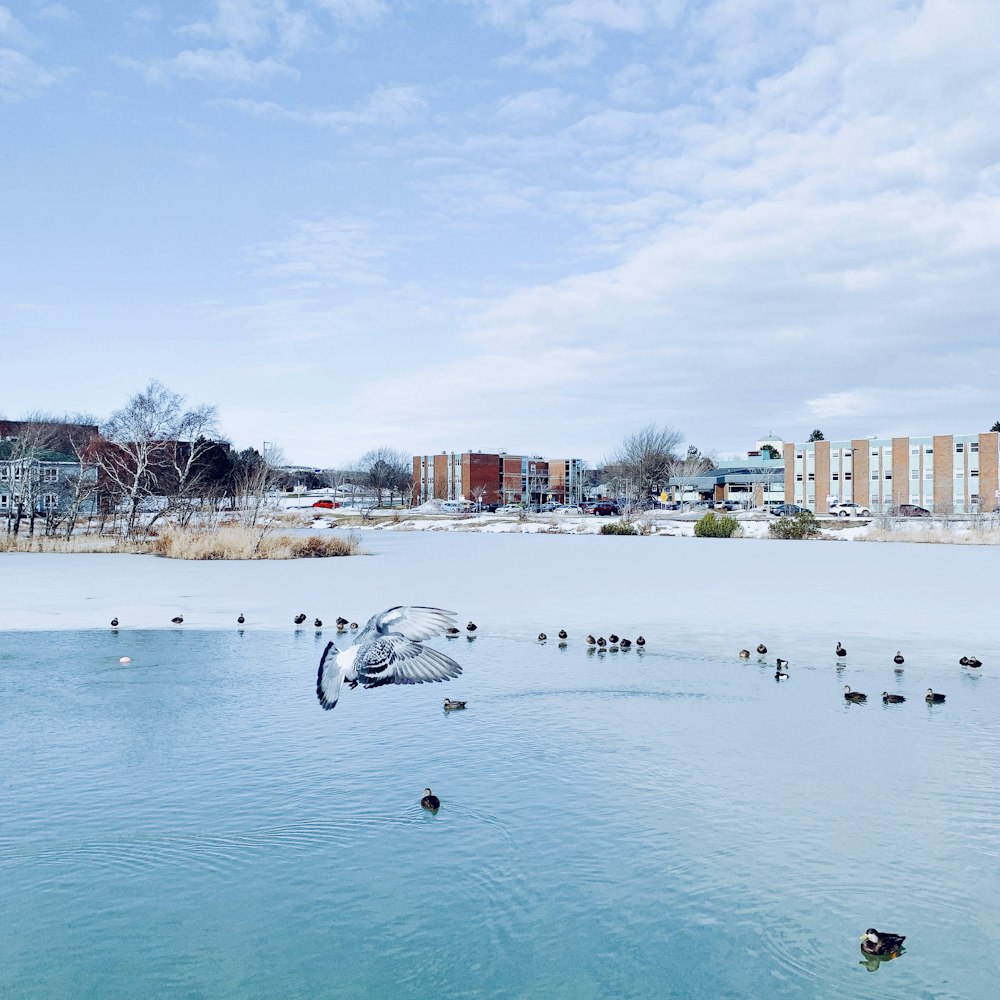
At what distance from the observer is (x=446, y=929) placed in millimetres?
5055

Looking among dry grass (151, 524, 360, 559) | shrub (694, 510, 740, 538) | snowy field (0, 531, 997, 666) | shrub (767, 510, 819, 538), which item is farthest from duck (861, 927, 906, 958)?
shrub (694, 510, 740, 538)

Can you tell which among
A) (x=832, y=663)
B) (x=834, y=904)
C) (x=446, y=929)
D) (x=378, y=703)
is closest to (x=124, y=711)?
(x=378, y=703)

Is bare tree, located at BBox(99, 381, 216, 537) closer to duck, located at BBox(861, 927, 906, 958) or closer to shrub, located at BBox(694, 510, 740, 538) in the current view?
shrub, located at BBox(694, 510, 740, 538)

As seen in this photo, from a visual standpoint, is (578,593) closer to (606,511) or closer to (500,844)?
(500,844)

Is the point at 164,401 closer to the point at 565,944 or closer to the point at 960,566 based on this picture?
the point at 960,566

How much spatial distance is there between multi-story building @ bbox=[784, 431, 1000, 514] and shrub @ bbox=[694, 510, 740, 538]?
3033 cm

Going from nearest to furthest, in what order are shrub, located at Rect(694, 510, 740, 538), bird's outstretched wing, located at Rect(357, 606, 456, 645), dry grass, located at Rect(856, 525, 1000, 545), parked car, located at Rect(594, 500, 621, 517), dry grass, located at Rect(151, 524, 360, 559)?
1. bird's outstretched wing, located at Rect(357, 606, 456, 645)
2. dry grass, located at Rect(151, 524, 360, 559)
3. dry grass, located at Rect(856, 525, 1000, 545)
4. shrub, located at Rect(694, 510, 740, 538)
5. parked car, located at Rect(594, 500, 621, 517)

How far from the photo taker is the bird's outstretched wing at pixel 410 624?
5.96 metres

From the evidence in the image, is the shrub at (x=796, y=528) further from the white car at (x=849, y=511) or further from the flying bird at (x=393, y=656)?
the flying bird at (x=393, y=656)

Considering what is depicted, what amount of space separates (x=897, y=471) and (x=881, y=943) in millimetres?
85297

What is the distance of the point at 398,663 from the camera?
6.26 meters

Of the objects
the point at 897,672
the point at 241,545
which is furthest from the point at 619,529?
the point at 897,672

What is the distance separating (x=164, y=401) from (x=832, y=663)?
47.9 metres

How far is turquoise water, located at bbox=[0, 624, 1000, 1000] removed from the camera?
4.66m
